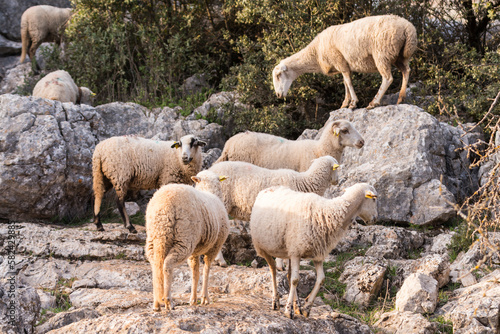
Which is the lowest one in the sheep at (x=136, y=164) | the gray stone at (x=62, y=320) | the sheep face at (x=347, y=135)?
the gray stone at (x=62, y=320)

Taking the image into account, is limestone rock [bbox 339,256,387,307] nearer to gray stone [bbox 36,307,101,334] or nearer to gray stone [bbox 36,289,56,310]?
gray stone [bbox 36,307,101,334]

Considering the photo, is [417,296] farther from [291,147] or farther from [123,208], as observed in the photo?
[123,208]

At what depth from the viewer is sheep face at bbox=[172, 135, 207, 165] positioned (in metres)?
9.64

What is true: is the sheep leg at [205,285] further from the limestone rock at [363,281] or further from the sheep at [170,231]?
the limestone rock at [363,281]

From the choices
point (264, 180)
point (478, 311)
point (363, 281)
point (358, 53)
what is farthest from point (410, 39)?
point (478, 311)

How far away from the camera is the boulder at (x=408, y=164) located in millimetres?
9938

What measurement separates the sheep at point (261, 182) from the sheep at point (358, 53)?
3.46 m

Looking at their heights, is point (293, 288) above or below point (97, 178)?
below

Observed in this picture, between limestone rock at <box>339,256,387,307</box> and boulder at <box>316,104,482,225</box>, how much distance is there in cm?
247

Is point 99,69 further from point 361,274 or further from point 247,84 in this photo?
point 361,274

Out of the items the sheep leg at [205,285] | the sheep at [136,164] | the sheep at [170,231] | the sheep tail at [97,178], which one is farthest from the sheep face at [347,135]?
the sheep at [170,231]

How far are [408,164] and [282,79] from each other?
3.73 metres

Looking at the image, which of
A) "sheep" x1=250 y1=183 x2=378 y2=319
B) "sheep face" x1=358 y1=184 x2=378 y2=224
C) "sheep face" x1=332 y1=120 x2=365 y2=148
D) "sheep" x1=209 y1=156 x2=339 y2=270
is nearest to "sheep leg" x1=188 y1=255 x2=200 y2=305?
"sheep" x1=250 y1=183 x2=378 y2=319

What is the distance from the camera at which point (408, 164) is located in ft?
33.5
